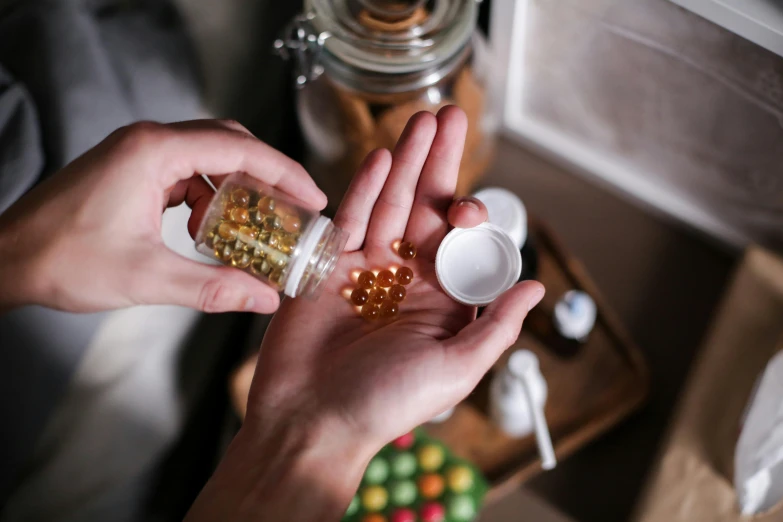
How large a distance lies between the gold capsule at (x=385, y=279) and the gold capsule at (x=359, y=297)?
0.08 feet

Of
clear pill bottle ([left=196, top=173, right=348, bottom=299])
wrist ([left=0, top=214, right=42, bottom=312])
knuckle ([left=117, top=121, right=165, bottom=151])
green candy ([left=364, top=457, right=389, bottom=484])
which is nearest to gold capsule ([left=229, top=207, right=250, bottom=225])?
clear pill bottle ([left=196, top=173, right=348, bottom=299])

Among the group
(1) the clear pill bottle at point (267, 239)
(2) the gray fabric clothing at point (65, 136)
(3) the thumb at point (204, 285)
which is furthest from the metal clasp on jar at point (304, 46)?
(3) the thumb at point (204, 285)

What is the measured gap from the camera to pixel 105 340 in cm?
88

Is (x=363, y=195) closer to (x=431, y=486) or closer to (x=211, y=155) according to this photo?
(x=211, y=155)

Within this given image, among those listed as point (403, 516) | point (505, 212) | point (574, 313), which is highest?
point (505, 212)

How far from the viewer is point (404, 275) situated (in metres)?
0.76

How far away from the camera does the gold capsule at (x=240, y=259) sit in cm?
68

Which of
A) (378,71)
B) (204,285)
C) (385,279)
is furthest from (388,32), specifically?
(204,285)

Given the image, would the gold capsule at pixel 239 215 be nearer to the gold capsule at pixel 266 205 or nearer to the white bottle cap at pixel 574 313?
the gold capsule at pixel 266 205

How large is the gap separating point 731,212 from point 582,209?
0.25 metres

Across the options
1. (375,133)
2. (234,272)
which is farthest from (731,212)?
(234,272)

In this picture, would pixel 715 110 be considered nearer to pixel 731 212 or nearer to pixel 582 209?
pixel 731 212

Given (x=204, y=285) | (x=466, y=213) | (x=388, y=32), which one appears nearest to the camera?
(x=204, y=285)

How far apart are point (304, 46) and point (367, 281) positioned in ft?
1.17
